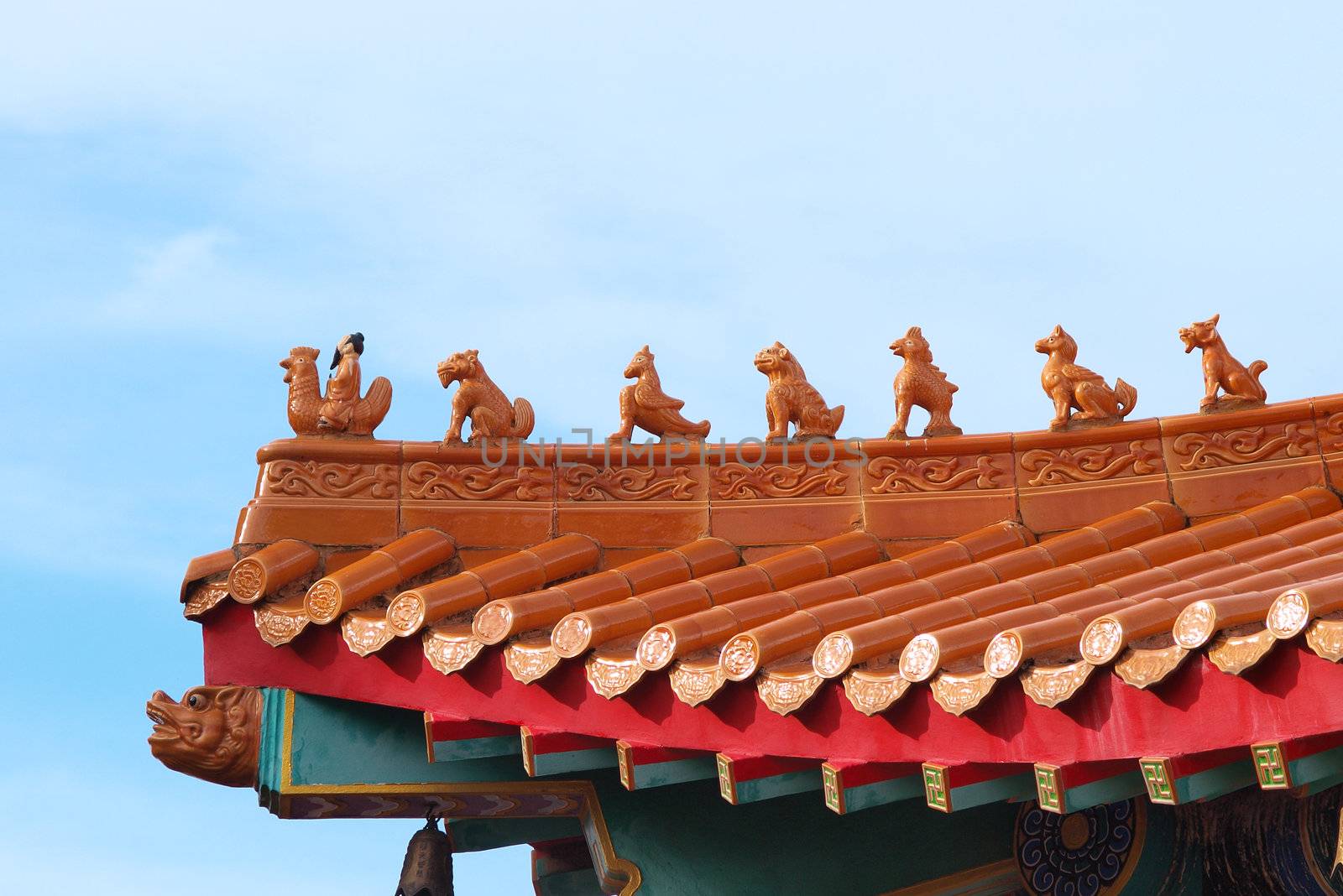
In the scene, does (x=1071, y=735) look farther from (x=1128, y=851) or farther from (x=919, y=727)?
(x=1128, y=851)

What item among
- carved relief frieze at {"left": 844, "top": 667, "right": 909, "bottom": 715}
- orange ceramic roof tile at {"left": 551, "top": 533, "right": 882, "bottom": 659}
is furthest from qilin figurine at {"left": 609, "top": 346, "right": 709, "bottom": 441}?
carved relief frieze at {"left": 844, "top": 667, "right": 909, "bottom": 715}

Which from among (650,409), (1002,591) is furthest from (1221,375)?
(650,409)

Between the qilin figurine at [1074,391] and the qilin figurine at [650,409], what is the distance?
134 centimetres

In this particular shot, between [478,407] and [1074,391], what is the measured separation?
2.29m

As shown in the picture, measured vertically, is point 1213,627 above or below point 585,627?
below

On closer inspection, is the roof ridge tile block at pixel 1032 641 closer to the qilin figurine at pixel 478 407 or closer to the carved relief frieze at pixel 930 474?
the carved relief frieze at pixel 930 474

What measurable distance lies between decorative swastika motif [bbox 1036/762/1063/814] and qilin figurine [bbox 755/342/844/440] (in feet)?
7.68

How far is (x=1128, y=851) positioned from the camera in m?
5.89

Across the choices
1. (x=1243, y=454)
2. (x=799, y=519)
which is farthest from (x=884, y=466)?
(x=1243, y=454)

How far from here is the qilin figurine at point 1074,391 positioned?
21.7ft

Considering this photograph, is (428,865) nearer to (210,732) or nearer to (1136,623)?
(210,732)

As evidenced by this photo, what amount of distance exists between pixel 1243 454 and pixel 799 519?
1.67m

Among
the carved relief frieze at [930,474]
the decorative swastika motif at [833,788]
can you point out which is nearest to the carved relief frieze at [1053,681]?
the decorative swastika motif at [833,788]

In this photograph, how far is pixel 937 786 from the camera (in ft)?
15.7
